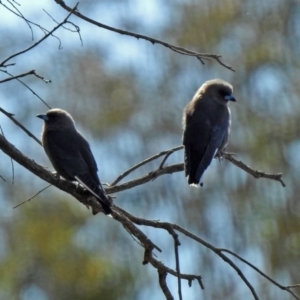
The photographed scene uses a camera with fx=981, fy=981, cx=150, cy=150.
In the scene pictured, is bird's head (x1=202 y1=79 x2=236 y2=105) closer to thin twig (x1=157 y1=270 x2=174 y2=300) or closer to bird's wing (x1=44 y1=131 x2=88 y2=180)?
bird's wing (x1=44 y1=131 x2=88 y2=180)

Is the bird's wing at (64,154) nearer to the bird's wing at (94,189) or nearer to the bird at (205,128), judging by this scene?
the bird's wing at (94,189)

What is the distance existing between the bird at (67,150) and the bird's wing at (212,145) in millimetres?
800

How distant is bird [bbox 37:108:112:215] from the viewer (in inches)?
286

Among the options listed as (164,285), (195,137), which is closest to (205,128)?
(195,137)

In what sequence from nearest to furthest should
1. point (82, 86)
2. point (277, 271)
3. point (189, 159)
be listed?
point (189, 159), point (277, 271), point (82, 86)

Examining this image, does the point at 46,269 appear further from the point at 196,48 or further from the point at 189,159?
the point at 189,159

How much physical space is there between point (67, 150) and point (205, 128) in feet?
3.91

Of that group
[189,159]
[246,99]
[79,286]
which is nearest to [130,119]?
[246,99]

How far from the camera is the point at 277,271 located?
1914cm

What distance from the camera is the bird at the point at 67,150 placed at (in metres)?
7.25

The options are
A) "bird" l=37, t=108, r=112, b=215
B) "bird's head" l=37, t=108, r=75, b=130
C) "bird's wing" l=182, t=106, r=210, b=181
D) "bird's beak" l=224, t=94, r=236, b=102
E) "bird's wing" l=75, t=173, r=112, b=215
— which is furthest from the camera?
"bird's beak" l=224, t=94, r=236, b=102

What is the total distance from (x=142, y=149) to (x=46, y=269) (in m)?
3.20

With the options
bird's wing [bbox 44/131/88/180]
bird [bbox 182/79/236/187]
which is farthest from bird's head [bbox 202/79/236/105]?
bird's wing [bbox 44/131/88/180]

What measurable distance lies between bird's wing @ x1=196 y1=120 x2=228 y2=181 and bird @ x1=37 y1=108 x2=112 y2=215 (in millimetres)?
800
